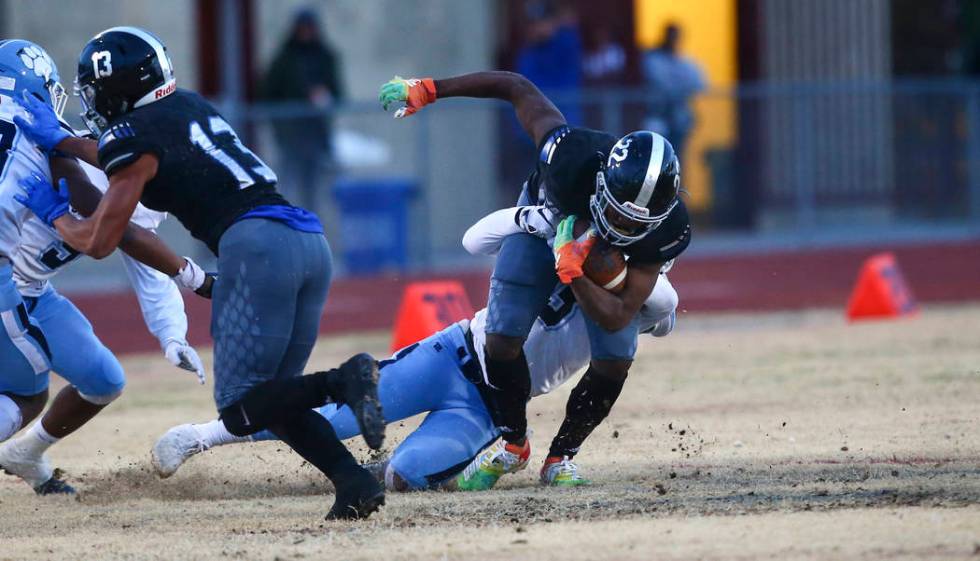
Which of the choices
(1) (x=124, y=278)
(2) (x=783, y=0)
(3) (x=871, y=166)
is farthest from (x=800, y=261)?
(1) (x=124, y=278)

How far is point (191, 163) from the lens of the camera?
5613 mm

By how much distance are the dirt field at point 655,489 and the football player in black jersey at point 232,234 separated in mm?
428

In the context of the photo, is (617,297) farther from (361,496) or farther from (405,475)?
(361,496)

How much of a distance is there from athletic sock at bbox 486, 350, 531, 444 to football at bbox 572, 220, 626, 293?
0.52m

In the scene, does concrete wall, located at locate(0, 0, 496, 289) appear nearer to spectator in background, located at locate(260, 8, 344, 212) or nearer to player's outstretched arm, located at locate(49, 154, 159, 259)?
spectator in background, located at locate(260, 8, 344, 212)

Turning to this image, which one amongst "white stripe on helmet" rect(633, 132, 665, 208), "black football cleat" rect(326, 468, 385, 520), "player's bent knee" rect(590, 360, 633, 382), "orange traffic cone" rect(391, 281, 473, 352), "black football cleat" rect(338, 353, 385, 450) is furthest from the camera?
"orange traffic cone" rect(391, 281, 473, 352)

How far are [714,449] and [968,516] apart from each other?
6.75 ft

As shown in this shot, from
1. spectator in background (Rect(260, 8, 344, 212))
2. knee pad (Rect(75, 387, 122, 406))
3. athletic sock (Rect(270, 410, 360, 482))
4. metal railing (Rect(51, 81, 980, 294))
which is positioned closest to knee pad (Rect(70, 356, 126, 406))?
knee pad (Rect(75, 387, 122, 406))

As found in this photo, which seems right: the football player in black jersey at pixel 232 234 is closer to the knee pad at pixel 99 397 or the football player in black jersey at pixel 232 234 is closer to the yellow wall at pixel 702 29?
the knee pad at pixel 99 397

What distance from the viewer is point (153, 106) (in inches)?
224

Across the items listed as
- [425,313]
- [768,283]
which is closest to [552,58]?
[768,283]

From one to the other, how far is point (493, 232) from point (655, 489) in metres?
1.25

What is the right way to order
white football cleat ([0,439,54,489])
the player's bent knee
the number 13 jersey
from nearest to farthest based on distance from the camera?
the number 13 jersey < the player's bent knee < white football cleat ([0,439,54,489])

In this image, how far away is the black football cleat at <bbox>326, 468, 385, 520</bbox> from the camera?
5660 millimetres
